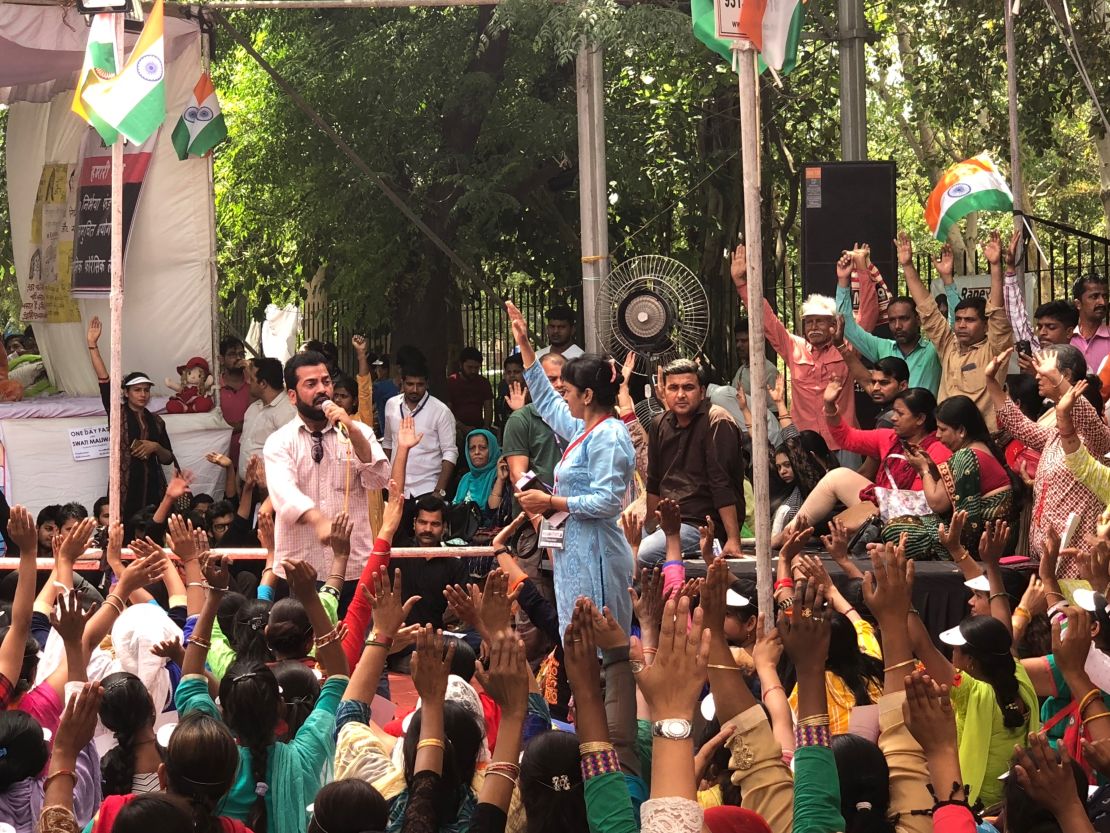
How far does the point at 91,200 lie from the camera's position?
12.9 m

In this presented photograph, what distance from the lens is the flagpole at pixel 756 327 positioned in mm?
5891

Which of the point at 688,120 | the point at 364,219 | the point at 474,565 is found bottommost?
the point at 474,565

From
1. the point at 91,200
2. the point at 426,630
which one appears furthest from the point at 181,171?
the point at 426,630

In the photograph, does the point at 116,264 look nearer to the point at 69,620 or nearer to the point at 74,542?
the point at 74,542

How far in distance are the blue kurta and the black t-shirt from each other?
7.73ft

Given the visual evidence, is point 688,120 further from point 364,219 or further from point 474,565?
point 474,565

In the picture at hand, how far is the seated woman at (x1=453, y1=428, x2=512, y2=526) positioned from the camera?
35.7 feet

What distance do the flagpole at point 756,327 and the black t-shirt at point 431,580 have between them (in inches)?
131

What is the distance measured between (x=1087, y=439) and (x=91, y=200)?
8.48m

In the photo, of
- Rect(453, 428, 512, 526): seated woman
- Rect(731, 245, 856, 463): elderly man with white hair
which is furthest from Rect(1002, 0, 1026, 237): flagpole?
Rect(453, 428, 512, 526): seated woman

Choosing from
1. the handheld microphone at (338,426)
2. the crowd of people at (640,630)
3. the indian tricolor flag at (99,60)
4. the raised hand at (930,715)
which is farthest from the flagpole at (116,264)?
the raised hand at (930,715)

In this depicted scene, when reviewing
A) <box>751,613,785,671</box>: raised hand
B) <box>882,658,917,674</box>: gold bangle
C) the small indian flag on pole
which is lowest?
<box>751,613,785,671</box>: raised hand

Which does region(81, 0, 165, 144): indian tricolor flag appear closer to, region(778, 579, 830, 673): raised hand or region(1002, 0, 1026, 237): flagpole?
region(1002, 0, 1026, 237): flagpole

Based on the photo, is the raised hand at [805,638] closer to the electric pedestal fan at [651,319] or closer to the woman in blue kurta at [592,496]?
the woman in blue kurta at [592,496]
